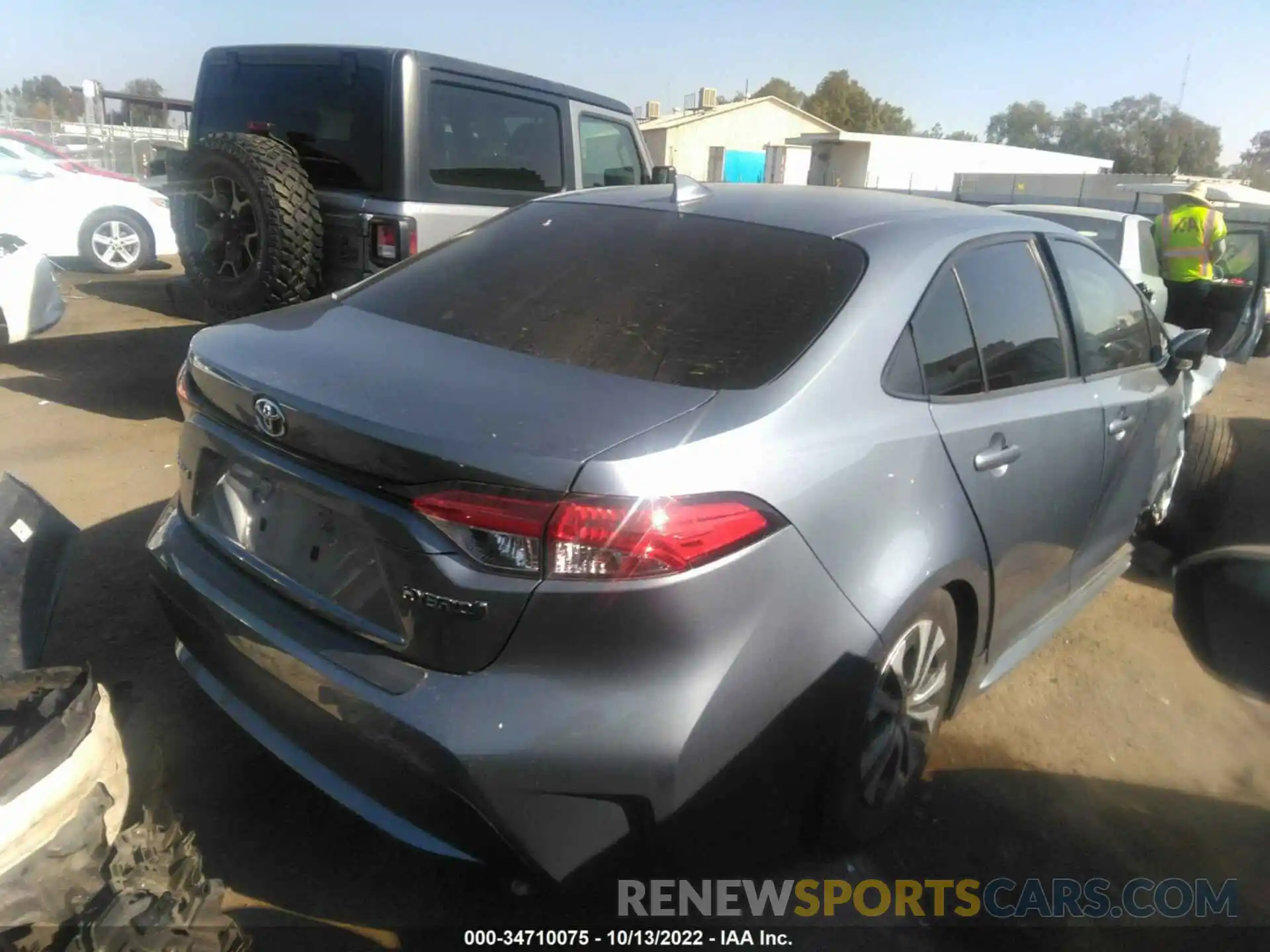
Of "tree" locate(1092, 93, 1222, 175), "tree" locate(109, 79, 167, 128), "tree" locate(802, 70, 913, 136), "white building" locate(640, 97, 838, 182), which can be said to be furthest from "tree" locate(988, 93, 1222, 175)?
"tree" locate(109, 79, 167, 128)

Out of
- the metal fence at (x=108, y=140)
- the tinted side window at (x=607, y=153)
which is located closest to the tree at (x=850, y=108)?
the metal fence at (x=108, y=140)

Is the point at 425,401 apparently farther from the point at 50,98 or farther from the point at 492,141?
the point at 50,98

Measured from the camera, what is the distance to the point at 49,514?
9.41ft

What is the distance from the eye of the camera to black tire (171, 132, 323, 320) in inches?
191

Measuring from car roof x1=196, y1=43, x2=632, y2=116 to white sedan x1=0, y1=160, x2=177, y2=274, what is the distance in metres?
5.07

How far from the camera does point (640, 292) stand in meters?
2.49

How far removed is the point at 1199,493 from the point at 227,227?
217 inches

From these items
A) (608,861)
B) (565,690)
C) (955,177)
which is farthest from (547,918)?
→ (955,177)

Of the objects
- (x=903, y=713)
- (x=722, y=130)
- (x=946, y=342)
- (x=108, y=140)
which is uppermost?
(x=722, y=130)

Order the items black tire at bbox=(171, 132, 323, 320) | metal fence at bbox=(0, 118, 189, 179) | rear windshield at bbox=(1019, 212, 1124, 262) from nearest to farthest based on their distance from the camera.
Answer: black tire at bbox=(171, 132, 323, 320) → rear windshield at bbox=(1019, 212, 1124, 262) → metal fence at bbox=(0, 118, 189, 179)

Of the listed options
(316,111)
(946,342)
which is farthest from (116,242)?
(946,342)

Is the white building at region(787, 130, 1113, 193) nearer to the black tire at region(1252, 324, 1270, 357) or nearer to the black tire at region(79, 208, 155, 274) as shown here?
the black tire at region(1252, 324, 1270, 357)

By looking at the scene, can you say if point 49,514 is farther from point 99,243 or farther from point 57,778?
point 99,243

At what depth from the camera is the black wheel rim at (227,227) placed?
16.5 feet
